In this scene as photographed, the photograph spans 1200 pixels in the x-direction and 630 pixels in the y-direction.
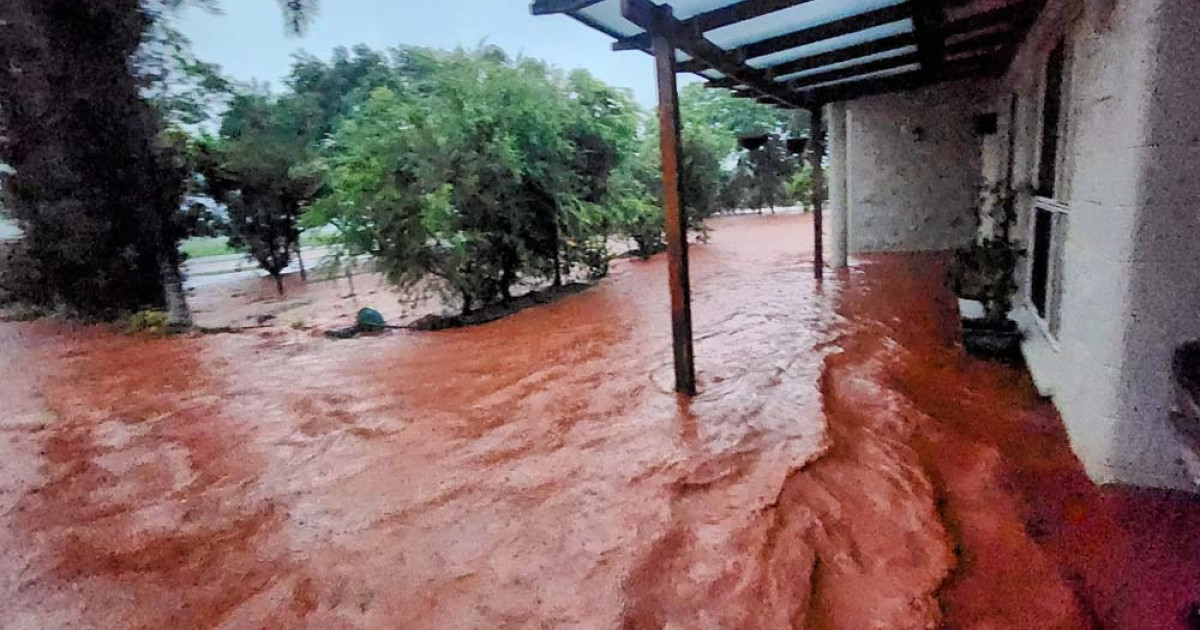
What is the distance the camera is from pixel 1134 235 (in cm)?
211

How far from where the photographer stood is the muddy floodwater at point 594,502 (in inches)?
71.4

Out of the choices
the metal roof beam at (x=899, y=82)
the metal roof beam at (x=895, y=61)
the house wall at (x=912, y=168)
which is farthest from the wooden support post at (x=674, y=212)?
the house wall at (x=912, y=168)

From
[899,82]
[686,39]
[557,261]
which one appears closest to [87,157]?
[557,261]

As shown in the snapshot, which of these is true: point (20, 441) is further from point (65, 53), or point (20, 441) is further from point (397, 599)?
point (65, 53)

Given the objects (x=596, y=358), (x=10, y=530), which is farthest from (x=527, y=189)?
(x=10, y=530)

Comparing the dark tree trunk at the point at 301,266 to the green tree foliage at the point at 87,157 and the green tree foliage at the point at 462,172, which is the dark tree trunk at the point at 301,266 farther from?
the green tree foliage at the point at 462,172

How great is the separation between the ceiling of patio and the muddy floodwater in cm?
195

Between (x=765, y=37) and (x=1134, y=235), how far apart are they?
97.4 inches

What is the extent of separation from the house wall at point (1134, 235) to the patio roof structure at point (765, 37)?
0.88 m

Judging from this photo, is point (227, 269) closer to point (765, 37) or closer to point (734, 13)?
point (765, 37)

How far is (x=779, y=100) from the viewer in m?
5.93

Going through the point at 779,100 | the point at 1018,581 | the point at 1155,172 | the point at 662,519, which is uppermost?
the point at 779,100

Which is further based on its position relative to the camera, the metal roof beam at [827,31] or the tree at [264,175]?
the tree at [264,175]

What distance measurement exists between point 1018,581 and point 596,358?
9.48 ft
